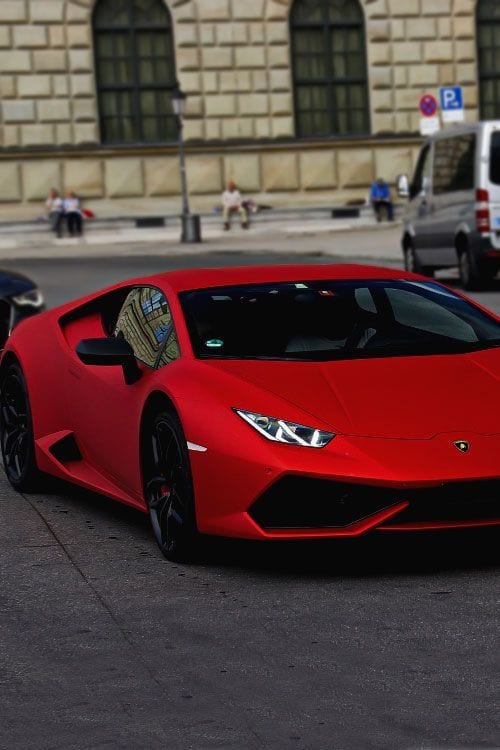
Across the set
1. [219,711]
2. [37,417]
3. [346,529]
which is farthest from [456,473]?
[37,417]

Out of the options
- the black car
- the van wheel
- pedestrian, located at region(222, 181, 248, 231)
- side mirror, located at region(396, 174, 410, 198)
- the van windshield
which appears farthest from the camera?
pedestrian, located at region(222, 181, 248, 231)

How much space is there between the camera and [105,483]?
776cm

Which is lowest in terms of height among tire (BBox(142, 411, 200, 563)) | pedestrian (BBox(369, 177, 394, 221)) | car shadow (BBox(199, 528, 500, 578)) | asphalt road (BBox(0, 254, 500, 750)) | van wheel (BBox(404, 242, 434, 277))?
pedestrian (BBox(369, 177, 394, 221))

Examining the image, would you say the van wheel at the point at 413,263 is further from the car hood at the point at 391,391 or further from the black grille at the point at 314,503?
the black grille at the point at 314,503

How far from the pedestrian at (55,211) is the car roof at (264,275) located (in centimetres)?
3573

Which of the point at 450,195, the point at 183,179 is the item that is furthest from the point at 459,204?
the point at 183,179

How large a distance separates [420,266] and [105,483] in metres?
16.8

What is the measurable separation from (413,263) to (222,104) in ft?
71.5

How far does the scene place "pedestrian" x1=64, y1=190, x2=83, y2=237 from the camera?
43594 millimetres

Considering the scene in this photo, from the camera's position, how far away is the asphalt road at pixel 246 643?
15.4ft

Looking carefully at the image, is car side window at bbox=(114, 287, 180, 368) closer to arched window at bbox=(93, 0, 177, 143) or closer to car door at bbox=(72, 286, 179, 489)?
car door at bbox=(72, 286, 179, 489)

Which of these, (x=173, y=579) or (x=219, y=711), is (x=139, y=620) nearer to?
(x=173, y=579)

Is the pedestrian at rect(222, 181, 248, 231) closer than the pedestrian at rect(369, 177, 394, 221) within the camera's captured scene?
Yes

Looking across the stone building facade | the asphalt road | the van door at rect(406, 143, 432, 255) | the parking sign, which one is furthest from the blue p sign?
the asphalt road
